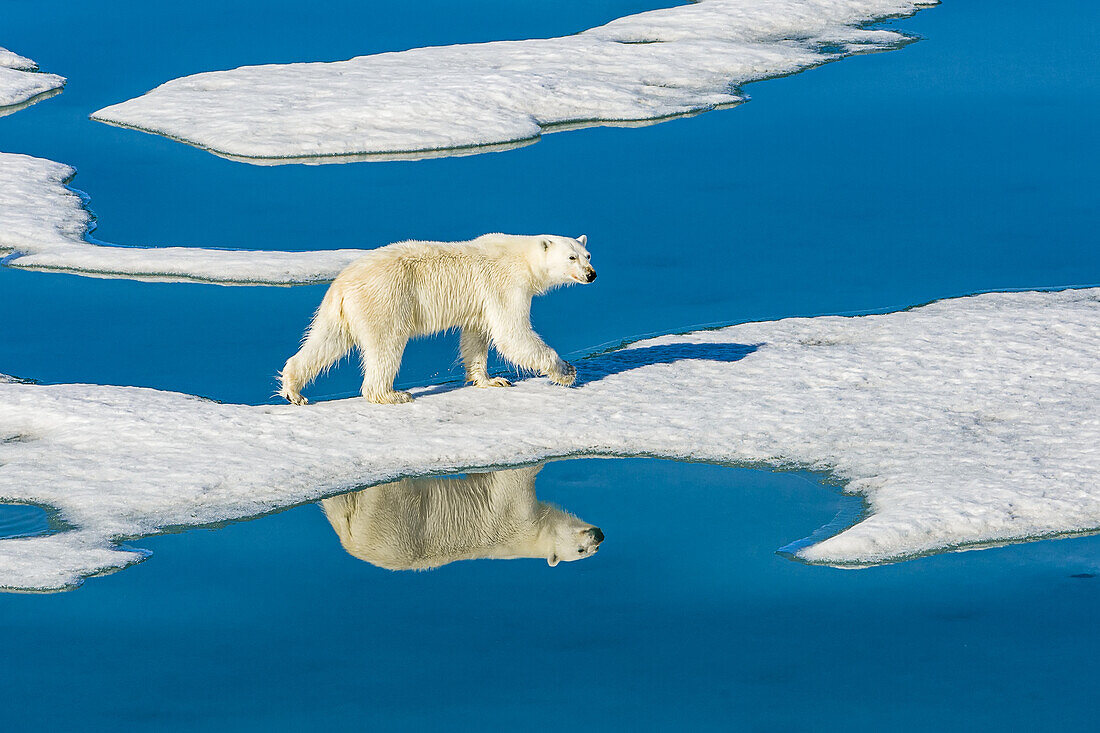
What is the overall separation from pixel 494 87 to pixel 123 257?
19.3 ft

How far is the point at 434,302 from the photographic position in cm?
859

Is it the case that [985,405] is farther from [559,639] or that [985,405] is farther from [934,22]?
[934,22]

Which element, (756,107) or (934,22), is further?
(934,22)

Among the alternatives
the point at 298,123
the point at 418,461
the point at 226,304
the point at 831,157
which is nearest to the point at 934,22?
the point at 831,157

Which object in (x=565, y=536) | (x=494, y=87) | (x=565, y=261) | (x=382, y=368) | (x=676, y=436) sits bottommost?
(x=565, y=536)

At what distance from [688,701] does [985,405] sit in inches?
137

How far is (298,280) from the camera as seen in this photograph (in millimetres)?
11328

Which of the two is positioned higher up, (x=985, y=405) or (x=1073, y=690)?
(x=985, y=405)

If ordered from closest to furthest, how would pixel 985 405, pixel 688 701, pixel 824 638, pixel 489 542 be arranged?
pixel 688 701 < pixel 824 638 < pixel 489 542 < pixel 985 405

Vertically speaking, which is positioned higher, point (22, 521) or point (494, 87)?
point (494, 87)

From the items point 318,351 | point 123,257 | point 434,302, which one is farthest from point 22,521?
point 123,257

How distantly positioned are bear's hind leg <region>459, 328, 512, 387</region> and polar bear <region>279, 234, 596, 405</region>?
12 millimetres

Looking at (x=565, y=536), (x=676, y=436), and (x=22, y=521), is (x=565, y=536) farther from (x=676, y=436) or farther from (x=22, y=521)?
(x=22, y=521)

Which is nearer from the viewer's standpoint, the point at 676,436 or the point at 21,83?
the point at 676,436
